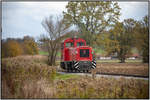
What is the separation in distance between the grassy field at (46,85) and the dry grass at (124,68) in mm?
127

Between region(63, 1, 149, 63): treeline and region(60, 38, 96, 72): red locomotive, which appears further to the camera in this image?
region(60, 38, 96, 72): red locomotive

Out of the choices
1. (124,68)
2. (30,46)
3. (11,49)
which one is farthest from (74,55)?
(11,49)

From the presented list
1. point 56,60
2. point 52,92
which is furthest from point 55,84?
point 56,60

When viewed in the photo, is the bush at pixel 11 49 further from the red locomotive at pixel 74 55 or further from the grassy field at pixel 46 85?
the red locomotive at pixel 74 55

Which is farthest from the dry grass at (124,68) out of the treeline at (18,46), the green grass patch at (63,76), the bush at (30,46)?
the treeline at (18,46)

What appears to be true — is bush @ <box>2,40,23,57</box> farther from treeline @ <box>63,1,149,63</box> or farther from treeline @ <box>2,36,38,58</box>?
treeline @ <box>63,1,149,63</box>

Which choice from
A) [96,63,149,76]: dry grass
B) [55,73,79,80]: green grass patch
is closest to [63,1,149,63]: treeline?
[96,63,149,76]: dry grass

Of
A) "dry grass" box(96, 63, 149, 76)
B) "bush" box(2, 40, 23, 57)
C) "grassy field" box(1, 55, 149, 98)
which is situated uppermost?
"bush" box(2, 40, 23, 57)

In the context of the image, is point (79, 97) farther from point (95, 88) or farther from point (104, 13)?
point (104, 13)

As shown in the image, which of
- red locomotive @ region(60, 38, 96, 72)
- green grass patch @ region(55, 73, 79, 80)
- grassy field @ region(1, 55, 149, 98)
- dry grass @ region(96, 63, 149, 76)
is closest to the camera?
grassy field @ region(1, 55, 149, 98)

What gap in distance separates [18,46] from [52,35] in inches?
54.5

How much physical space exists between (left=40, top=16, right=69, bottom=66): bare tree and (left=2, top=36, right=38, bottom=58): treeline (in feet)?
1.74

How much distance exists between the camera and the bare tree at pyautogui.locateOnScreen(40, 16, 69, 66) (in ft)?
33.9

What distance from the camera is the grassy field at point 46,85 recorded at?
374 inches
